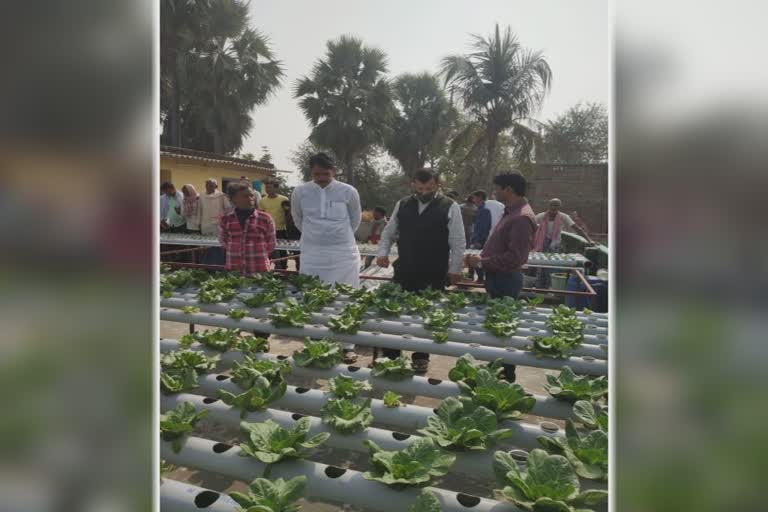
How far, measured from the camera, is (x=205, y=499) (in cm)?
117

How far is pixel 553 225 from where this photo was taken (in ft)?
24.0

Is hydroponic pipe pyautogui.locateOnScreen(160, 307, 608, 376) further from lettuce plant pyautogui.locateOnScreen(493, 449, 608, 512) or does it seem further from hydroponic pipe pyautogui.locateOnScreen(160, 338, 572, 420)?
lettuce plant pyautogui.locateOnScreen(493, 449, 608, 512)

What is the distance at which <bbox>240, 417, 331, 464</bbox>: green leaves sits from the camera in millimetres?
1285

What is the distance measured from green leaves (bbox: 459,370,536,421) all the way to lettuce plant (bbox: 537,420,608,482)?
179mm

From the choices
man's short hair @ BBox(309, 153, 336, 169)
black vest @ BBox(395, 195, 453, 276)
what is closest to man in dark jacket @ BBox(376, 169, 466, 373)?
black vest @ BBox(395, 195, 453, 276)

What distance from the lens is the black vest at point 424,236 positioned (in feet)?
12.0

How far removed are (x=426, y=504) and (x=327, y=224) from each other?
10.4 ft

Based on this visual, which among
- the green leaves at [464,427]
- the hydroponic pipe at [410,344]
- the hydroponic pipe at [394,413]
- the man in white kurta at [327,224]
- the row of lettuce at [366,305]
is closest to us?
the green leaves at [464,427]

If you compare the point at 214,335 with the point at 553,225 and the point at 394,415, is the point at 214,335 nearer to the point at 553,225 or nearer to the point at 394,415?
the point at 394,415

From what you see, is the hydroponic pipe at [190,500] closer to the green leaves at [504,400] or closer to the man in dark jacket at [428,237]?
the green leaves at [504,400]

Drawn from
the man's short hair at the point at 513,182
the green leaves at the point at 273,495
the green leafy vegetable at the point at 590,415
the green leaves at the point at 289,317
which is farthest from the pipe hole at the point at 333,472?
the man's short hair at the point at 513,182

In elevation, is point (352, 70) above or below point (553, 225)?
above
